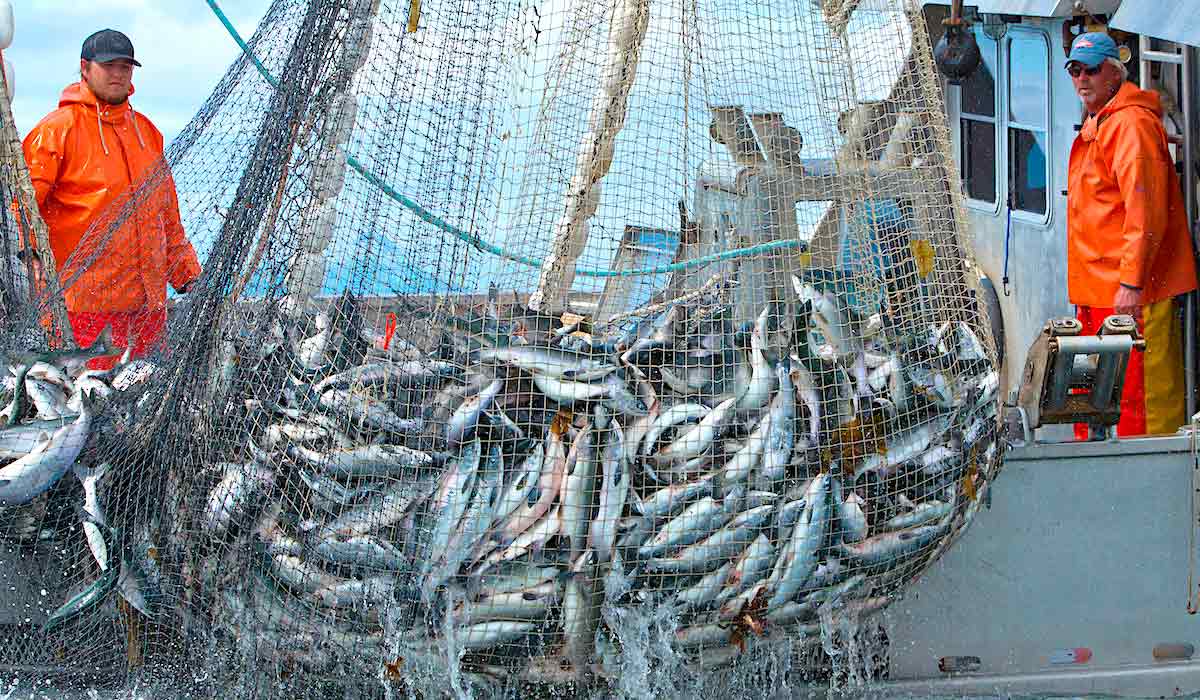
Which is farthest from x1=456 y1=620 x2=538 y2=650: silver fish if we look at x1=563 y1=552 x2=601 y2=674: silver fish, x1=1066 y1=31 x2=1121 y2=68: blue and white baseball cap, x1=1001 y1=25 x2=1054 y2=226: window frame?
x1=1001 y1=25 x2=1054 y2=226: window frame

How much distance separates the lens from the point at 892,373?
412 cm

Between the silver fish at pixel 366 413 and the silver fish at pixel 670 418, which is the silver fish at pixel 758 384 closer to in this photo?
the silver fish at pixel 670 418

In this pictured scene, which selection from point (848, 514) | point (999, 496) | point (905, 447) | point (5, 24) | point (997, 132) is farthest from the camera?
point (997, 132)

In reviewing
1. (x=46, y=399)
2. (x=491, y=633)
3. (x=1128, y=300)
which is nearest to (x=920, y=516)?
(x=491, y=633)

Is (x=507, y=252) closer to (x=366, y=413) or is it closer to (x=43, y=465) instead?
(x=366, y=413)

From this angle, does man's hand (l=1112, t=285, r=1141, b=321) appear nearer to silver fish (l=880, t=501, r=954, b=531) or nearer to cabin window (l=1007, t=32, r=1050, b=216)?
cabin window (l=1007, t=32, r=1050, b=216)

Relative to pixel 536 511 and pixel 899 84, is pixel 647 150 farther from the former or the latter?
pixel 536 511

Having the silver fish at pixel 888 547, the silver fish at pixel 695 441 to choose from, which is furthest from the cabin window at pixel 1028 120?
the silver fish at pixel 695 441

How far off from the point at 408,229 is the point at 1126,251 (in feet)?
11.0

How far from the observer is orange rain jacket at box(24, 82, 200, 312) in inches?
214

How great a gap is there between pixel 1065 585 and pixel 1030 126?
3598 mm

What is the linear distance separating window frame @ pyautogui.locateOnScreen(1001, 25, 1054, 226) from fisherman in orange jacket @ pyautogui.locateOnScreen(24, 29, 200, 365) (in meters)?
4.79

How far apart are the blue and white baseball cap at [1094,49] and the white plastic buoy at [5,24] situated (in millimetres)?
4979

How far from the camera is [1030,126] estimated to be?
24.3ft
